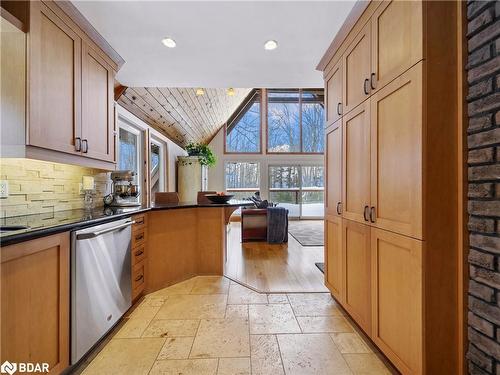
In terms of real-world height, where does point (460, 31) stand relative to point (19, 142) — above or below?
above

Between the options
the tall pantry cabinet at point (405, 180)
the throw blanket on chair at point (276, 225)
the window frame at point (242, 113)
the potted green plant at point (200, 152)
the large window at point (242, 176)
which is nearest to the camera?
the tall pantry cabinet at point (405, 180)

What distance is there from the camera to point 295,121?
343 inches

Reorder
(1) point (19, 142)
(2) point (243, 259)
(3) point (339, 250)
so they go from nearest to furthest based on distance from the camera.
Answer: (1) point (19, 142)
(3) point (339, 250)
(2) point (243, 259)

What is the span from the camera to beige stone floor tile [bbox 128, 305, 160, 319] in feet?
7.11

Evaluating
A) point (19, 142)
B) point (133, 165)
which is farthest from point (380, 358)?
point (133, 165)

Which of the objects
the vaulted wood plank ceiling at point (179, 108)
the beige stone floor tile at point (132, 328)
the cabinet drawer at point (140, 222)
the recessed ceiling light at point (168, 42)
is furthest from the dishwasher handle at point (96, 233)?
the vaulted wood plank ceiling at point (179, 108)

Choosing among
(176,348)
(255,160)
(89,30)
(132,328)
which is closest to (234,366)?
(176,348)

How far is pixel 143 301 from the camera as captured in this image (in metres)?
2.45

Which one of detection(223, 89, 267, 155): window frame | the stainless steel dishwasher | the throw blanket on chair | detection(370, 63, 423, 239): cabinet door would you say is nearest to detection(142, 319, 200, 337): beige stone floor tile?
the stainless steel dishwasher

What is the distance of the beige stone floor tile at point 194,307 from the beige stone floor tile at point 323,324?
0.71 m

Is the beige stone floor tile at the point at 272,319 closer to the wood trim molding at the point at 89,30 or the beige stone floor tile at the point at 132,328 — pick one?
the beige stone floor tile at the point at 132,328

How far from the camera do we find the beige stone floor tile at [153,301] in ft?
7.82

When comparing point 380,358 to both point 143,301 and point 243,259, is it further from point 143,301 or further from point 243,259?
point 243,259

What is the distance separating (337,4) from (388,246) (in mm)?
1654
